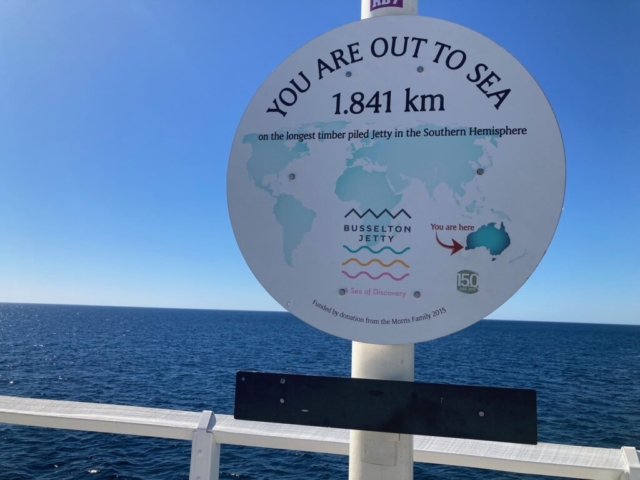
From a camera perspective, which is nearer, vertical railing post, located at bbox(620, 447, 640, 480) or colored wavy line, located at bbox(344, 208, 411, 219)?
colored wavy line, located at bbox(344, 208, 411, 219)

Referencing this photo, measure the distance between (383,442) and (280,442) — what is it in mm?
738

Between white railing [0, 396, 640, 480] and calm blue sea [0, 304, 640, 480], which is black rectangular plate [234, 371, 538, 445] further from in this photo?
calm blue sea [0, 304, 640, 480]

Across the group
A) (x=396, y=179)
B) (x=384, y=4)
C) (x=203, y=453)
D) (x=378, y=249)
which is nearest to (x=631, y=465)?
(x=378, y=249)

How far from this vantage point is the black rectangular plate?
1486 mm

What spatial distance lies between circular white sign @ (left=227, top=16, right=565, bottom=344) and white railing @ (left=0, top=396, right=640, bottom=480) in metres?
0.79

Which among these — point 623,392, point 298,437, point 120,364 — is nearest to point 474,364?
point 623,392

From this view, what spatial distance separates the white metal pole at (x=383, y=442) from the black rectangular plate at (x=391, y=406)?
0.22 feet

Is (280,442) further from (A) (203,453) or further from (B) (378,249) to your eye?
(B) (378,249)

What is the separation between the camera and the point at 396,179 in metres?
1.62

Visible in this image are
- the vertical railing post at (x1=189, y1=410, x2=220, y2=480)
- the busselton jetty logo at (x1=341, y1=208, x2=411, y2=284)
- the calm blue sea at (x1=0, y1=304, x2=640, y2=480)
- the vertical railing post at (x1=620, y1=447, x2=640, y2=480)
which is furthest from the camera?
the calm blue sea at (x1=0, y1=304, x2=640, y2=480)

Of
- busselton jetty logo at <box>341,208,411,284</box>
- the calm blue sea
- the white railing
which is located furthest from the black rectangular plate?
the calm blue sea

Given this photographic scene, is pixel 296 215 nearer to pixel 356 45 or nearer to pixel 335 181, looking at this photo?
pixel 335 181

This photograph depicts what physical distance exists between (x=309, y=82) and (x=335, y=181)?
39 cm

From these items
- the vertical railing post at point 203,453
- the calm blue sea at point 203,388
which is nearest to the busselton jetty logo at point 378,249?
the vertical railing post at point 203,453
